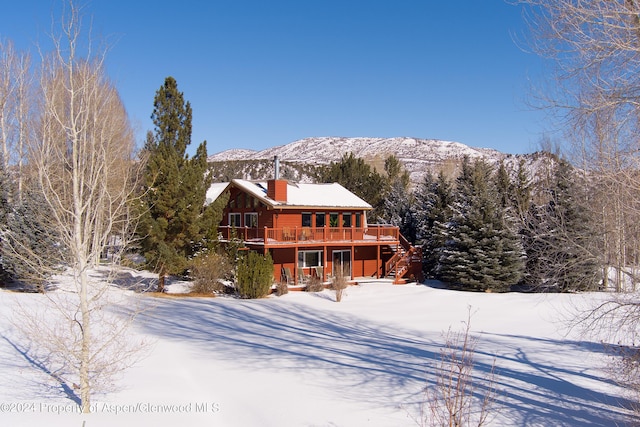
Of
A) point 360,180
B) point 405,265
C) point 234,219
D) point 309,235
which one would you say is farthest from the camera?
point 360,180

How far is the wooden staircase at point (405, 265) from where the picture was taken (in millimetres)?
25828

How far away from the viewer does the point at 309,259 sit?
2547 cm

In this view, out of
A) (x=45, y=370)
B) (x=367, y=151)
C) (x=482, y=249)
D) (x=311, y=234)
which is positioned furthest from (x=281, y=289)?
(x=367, y=151)

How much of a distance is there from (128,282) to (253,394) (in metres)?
16.8

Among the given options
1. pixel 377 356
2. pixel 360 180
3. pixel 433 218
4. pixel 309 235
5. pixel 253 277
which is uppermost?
pixel 360 180

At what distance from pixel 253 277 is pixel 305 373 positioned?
10.9m

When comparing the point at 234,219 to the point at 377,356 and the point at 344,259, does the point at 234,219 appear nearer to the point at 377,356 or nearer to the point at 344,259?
the point at 344,259

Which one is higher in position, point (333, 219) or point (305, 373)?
point (333, 219)

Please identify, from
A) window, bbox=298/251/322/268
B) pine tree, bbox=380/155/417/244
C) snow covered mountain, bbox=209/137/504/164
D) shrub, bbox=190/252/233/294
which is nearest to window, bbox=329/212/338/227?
window, bbox=298/251/322/268

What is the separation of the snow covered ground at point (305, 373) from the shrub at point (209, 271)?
3011 mm

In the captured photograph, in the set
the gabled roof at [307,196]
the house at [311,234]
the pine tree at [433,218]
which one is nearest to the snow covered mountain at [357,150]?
the pine tree at [433,218]

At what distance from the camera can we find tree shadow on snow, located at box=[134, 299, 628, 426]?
27.2 ft

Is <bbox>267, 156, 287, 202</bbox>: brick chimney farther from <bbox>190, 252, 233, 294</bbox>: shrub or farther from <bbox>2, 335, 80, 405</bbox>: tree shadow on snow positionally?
<bbox>2, 335, 80, 405</bbox>: tree shadow on snow

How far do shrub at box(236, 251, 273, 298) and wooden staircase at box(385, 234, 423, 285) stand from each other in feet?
27.7
